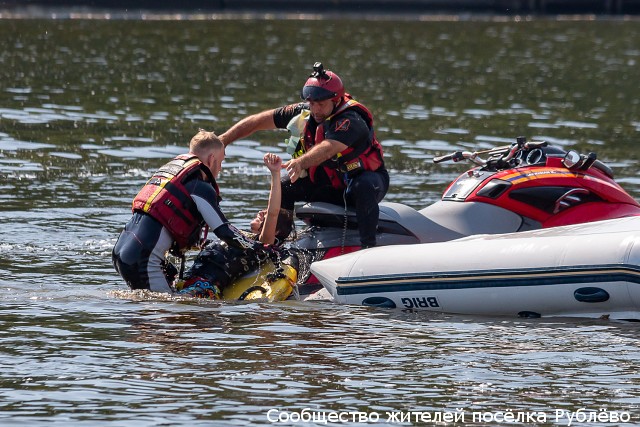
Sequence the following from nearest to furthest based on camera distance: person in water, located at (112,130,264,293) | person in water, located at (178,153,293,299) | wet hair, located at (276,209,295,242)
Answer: person in water, located at (112,130,264,293) → person in water, located at (178,153,293,299) → wet hair, located at (276,209,295,242)

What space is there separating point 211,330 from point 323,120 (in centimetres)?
200

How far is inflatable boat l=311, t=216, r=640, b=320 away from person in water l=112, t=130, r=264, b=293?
83 centimetres

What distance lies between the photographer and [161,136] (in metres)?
19.2

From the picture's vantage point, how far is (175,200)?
9.07 meters

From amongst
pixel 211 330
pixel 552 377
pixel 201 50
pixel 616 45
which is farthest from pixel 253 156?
pixel 616 45

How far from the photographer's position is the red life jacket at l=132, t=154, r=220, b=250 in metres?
9.08

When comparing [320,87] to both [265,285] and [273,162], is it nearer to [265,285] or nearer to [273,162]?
[273,162]

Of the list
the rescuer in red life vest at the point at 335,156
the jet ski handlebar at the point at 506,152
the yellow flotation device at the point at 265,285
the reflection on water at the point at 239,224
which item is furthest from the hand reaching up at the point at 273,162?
the jet ski handlebar at the point at 506,152

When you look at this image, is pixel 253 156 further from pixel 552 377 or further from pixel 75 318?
pixel 552 377

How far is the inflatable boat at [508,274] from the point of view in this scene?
8.77 metres

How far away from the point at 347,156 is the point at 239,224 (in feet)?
10.3

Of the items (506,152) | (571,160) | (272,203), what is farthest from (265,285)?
(571,160)

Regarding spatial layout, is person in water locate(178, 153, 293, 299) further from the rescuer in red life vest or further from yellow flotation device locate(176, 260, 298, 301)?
the rescuer in red life vest

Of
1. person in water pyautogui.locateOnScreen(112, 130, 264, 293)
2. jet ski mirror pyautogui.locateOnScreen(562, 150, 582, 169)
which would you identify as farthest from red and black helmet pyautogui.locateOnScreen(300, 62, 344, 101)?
jet ski mirror pyautogui.locateOnScreen(562, 150, 582, 169)
